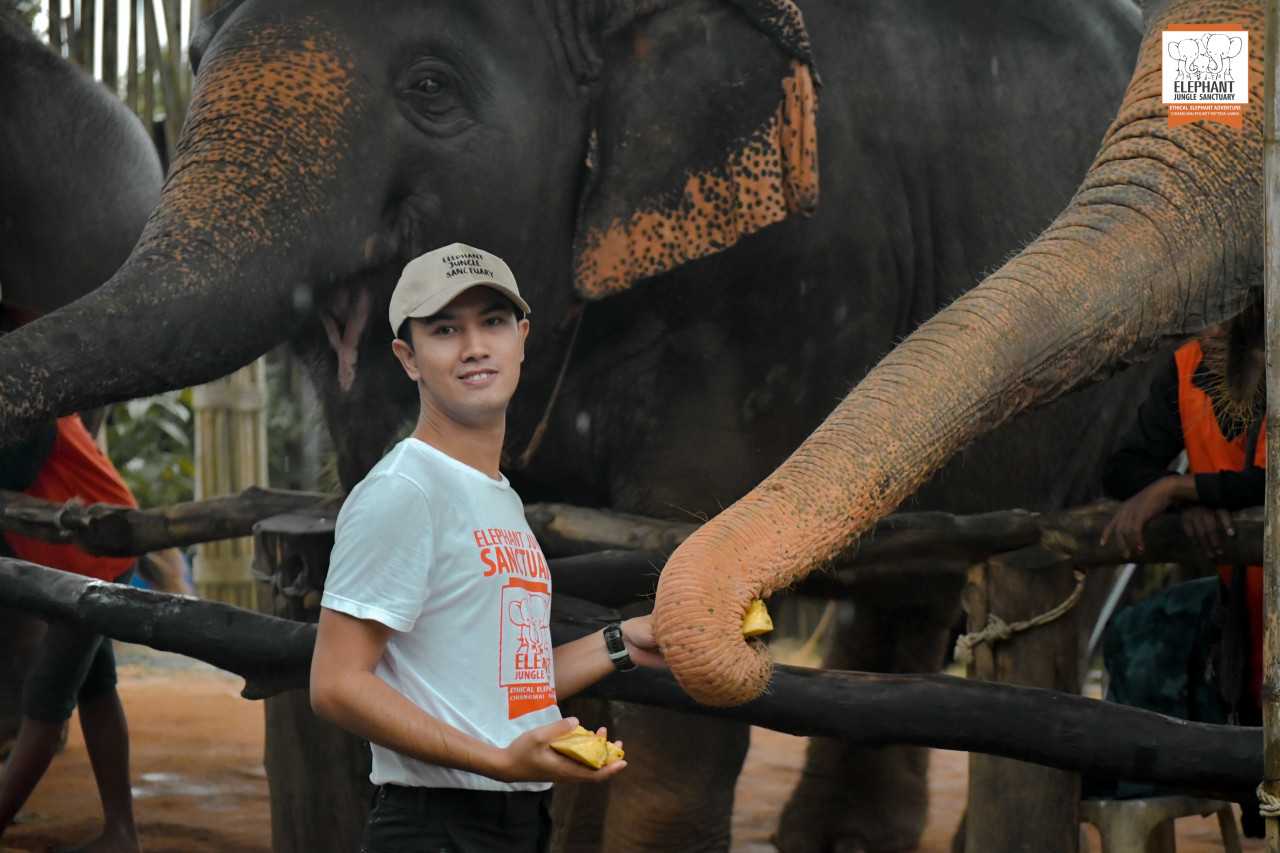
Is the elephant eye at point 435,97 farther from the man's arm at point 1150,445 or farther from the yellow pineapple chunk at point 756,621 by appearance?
the yellow pineapple chunk at point 756,621

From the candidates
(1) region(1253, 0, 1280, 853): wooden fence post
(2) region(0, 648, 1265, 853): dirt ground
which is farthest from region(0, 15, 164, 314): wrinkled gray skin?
(1) region(1253, 0, 1280, 853): wooden fence post

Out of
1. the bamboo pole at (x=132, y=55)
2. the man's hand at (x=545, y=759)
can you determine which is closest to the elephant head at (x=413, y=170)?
the man's hand at (x=545, y=759)

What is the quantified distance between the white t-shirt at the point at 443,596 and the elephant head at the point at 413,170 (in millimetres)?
799

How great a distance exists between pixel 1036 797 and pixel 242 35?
63.1 inches

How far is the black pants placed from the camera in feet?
4.47

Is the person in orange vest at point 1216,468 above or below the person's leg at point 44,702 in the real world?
above

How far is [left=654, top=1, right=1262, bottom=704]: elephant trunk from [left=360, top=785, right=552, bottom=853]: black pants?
0.84 feet

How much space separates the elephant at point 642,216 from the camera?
2.28 meters

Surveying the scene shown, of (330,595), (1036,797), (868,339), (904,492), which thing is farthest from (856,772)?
(330,595)

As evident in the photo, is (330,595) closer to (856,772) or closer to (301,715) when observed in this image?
(301,715)

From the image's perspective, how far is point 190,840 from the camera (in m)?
3.46

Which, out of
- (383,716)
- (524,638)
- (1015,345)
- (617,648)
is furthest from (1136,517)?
(383,716)

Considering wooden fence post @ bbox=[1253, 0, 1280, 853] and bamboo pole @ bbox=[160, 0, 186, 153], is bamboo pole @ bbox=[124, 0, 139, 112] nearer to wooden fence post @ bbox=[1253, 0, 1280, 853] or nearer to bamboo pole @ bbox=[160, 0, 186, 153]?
bamboo pole @ bbox=[160, 0, 186, 153]

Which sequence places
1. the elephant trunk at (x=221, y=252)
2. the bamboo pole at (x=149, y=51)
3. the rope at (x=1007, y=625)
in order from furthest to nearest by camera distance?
1. the bamboo pole at (x=149, y=51)
2. the rope at (x=1007, y=625)
3. the elephant trunk at (x=221, y=252)
